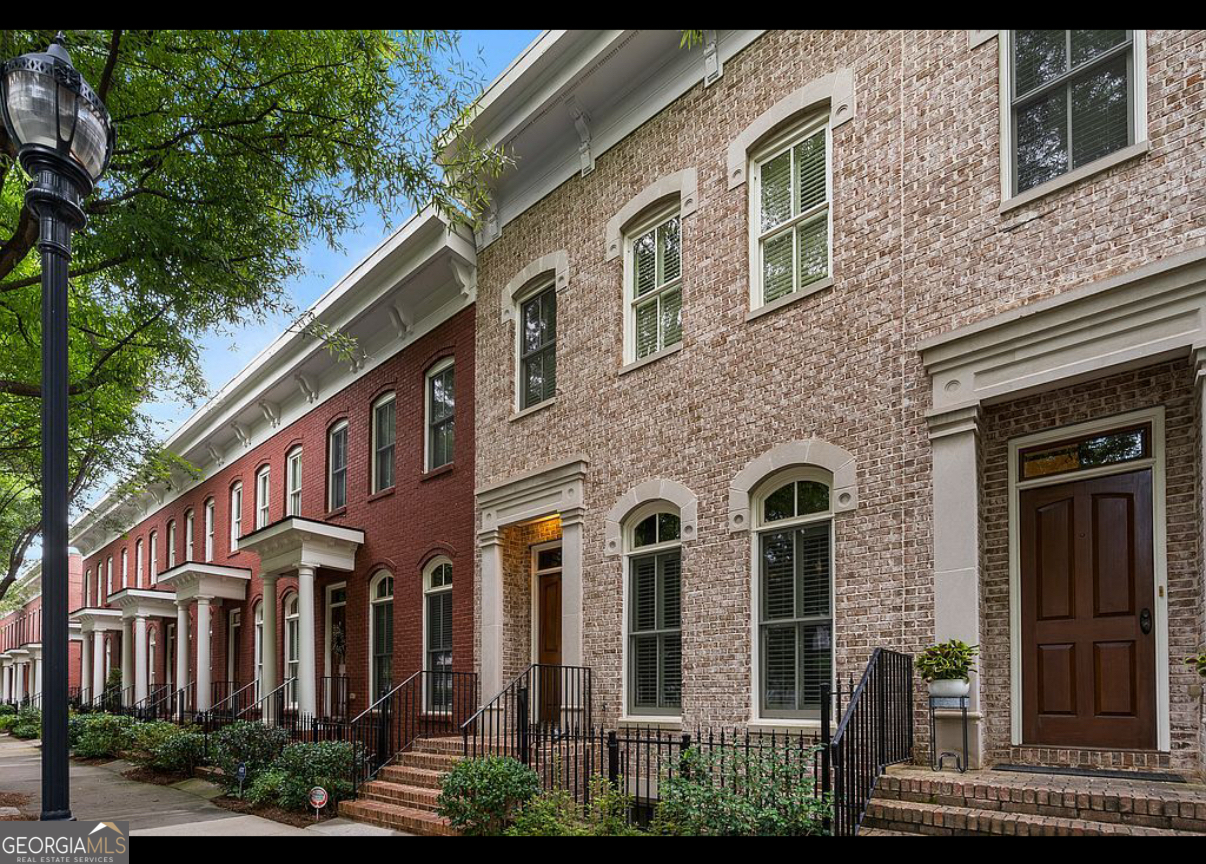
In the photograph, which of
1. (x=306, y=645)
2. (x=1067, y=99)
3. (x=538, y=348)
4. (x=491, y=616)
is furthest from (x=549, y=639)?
(x=1067, y=99)

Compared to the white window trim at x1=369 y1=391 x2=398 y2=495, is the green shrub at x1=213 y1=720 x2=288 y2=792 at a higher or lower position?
lower

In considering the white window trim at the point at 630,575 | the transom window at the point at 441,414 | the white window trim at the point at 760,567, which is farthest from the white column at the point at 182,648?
the white window trim at the point at 760,567

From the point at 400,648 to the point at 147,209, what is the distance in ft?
28.6

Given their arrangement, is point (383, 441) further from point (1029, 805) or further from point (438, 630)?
point (1029, 805)

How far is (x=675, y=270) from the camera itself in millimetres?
12211

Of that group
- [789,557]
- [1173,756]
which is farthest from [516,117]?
[1173,756]

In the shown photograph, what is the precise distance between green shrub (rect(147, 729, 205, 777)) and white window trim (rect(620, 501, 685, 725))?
30.0ft

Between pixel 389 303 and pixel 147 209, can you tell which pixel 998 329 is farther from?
pixel 389 303

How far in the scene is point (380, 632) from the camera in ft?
58.7

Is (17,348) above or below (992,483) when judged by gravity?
above

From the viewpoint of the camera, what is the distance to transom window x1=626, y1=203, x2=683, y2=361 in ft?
39.8

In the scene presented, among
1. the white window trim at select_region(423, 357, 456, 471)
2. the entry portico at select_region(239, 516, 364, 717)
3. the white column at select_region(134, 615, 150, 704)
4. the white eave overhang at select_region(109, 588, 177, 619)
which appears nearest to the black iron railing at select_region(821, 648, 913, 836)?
the white window trim at select_region(423, 357, 456, 471)

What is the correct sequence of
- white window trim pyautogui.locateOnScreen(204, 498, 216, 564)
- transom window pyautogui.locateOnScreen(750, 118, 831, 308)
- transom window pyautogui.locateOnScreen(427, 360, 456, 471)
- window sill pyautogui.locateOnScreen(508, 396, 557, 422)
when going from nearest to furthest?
transom window pyautogui.locateOnScreen(750, 118, 831, 308), window sill pyautogui.locateOnScreen(508, 396, 557, 422), transom window pyautogui.locateOnScreen(427, 360, 456, 471), white window trim pyautogui.locateOnScreen(204, 498, 216, 564)

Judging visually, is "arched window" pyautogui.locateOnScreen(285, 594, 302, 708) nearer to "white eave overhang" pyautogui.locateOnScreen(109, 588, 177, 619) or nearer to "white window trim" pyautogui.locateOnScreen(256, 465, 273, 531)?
"white window trim" pyautogui.locateOnScreen(256, 465, 273, 531)
